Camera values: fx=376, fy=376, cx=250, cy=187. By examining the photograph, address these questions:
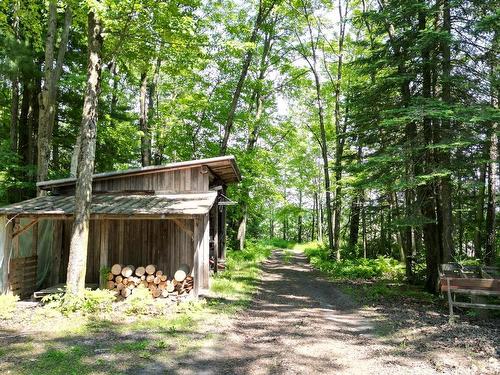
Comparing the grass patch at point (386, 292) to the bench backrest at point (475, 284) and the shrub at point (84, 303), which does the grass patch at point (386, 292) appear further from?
the shrub at point (84, 303)

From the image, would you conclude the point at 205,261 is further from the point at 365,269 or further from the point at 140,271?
the point at 365,269

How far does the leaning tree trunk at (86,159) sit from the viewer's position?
9.38 m

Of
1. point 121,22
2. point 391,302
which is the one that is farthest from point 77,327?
point 391,302

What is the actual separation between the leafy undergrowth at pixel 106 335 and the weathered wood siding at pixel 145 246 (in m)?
2.07

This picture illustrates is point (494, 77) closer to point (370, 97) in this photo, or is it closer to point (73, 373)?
point (370, 97)

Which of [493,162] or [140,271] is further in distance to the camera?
[140,271]

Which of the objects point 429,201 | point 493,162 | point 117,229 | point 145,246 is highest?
point 493,162

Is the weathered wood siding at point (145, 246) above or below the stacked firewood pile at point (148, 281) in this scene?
above

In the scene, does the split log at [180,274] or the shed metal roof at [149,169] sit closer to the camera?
the split log at [180,274]

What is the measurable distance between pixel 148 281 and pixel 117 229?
2.37 m

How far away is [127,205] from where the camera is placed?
10883 millimetres

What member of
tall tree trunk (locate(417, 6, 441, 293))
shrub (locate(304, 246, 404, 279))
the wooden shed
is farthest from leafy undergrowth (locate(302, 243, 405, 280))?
the wooden shed

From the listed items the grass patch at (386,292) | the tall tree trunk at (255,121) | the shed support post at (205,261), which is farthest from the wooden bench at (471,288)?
the tall tree trunk at (255,121)

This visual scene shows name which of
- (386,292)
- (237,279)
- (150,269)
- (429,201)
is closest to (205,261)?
(150,269)
